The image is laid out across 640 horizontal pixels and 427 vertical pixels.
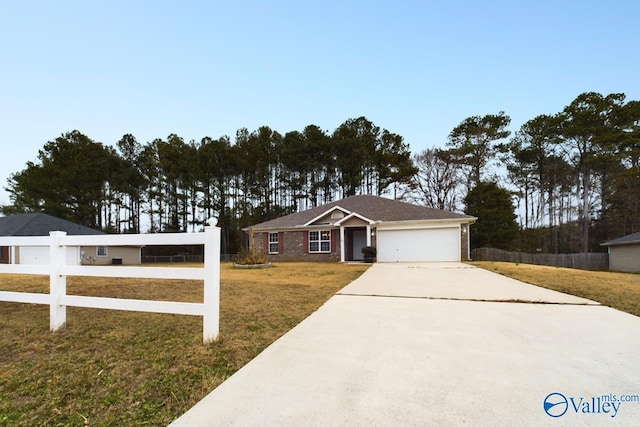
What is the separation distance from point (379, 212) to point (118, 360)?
61.1 feet

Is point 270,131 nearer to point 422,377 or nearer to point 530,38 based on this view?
point 530,38

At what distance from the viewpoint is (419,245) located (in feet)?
57.9

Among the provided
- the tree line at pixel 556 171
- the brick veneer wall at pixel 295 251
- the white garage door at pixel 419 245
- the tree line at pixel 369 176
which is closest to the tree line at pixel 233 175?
the tree line at pixel 369 176

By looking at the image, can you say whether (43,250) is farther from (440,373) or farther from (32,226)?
(440,373)

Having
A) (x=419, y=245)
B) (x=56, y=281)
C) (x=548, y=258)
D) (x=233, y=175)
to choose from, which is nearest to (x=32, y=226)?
(x=233, y=175)

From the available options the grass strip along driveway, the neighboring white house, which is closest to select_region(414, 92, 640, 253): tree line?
the grass strip along driveway

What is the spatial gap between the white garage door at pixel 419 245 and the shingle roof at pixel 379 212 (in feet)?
3.02

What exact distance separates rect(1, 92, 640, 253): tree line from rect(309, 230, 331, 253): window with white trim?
41.8ft

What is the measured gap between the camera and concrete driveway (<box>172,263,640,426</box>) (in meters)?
1.78

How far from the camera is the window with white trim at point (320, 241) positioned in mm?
19781

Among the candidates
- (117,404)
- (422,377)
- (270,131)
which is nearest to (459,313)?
(422,377)

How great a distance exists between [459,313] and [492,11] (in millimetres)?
12286

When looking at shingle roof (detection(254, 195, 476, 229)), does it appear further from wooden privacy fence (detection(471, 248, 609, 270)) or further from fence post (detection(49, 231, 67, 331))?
fence post (detection(49, 231, 67, 331))

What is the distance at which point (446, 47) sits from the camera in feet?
42.5
